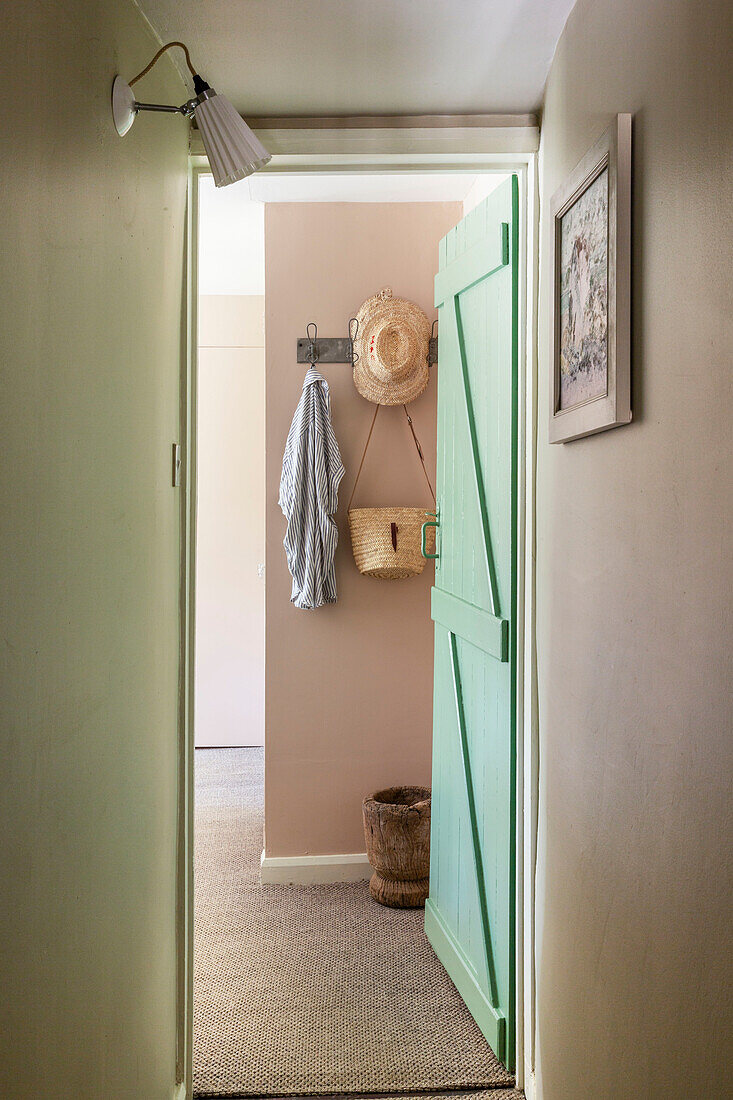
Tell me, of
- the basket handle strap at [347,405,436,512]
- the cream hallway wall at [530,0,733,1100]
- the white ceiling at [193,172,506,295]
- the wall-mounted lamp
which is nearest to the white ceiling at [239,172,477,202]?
the white ceiling at [193,172,506,295]

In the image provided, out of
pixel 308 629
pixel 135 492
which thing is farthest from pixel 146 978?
pixel 308 629

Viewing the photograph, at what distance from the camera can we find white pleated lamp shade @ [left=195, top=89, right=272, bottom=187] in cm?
155

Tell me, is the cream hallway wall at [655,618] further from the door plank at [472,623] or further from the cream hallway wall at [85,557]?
the cream hallway wall at [85,557]

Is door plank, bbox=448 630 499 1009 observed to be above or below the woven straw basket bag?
below

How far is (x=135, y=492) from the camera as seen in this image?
5.41 feet

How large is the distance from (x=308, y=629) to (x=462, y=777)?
3.36 ft

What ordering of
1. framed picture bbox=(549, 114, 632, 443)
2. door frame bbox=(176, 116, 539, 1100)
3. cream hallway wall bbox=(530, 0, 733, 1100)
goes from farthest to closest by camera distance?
door frame bbox=(176, 116, 539, 1100)
framed picture bbox=(549, 114, 632, 443)
cream hallway wall bbox=(530, 0, 733, 1100)

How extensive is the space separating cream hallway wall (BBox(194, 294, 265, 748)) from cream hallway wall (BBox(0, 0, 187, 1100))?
335 cm

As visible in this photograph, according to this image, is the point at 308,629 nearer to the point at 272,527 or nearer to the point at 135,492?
the point at 272,527

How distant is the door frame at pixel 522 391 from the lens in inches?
82.0

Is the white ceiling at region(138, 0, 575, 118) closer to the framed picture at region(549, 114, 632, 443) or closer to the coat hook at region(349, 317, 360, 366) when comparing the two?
the framed picture at region(549, 114, 632, 443)

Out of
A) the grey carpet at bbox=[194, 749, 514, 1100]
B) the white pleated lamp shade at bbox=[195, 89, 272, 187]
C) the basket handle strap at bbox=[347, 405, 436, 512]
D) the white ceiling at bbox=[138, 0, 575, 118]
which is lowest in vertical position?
the grey carpet at bbox=[194, 749, 514, 1100]

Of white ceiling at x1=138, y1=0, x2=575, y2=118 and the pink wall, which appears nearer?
white ceiling at x1=138, y1=0, x2=575, y2=118

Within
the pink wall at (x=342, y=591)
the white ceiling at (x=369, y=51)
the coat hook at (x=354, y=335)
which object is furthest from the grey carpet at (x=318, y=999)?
the white ceiling at (x=369, y=51)
